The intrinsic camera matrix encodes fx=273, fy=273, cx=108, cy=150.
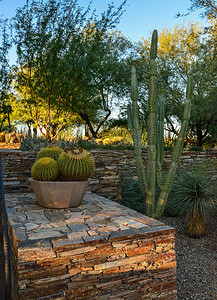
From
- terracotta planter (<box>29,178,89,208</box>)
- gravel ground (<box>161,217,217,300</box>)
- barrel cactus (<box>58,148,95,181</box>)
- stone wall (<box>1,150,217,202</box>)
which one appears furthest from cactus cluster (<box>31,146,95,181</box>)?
gravel ground (<box>161,217,217,300</box>)

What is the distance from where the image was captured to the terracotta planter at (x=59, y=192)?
350 cm

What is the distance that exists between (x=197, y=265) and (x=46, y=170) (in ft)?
8.65

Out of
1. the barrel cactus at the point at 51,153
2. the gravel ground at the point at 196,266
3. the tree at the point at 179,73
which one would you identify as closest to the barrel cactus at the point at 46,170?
the barrel cactus at the point at 51,153

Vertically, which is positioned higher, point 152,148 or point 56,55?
point 56,55

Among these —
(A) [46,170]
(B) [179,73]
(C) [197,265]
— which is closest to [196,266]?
(C) [197,265]

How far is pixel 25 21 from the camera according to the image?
10734mm

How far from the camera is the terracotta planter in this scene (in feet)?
11.5

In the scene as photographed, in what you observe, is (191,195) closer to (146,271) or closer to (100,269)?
(146,271)

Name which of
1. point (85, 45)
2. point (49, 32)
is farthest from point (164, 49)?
point (49, 32)

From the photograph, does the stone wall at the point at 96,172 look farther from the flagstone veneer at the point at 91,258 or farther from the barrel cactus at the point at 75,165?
the flagstone veneer at the point at 91,258

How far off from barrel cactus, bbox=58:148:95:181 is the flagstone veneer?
0.67 meters

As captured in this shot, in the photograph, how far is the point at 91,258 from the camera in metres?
2.43

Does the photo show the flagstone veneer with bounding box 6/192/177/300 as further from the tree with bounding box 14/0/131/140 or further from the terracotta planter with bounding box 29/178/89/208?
the tree with bounding box 14/0/131/140

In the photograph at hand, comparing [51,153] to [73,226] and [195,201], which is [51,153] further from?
[195,201]
